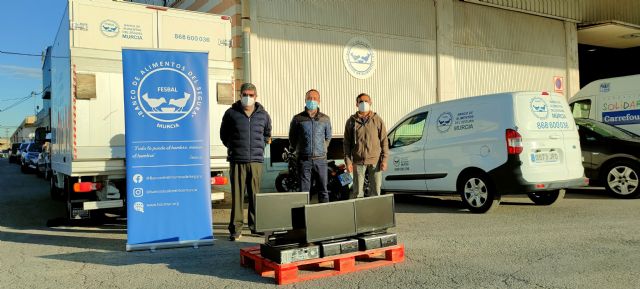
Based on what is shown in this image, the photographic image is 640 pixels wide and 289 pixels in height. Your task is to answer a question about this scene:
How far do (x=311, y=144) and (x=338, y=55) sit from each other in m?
7.26

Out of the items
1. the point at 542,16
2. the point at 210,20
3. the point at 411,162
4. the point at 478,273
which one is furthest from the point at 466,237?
the point at 542,16

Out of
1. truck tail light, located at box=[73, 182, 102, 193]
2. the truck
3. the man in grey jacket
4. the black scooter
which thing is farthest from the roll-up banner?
the black scooter

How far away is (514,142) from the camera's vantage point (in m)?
7.53

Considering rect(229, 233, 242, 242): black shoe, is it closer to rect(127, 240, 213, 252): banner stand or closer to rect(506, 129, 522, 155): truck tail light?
rect(127, 240, 213, 252): banner stand

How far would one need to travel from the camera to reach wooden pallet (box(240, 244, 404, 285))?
436 cm

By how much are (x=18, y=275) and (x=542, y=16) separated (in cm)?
1780

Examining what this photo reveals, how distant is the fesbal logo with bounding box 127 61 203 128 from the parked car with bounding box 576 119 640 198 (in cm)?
756

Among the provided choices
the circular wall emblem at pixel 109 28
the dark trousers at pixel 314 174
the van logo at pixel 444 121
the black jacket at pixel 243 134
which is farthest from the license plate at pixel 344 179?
the circular wall emblem at pixel 109 28

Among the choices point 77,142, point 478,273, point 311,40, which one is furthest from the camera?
point 311,40

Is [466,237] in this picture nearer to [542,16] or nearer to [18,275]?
[18,275]

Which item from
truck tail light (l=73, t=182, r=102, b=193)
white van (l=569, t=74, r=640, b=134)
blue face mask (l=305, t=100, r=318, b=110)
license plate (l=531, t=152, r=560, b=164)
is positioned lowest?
truck tail light (l=73, t=182, r=102, b=193)

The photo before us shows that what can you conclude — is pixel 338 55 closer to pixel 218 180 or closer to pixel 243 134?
pixel 218 180

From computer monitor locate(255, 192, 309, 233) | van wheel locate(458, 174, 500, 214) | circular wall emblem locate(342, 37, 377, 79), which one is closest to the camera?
computer monitor locate(255, 192, 309, 233)

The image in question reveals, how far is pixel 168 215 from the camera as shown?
590 centimetres
